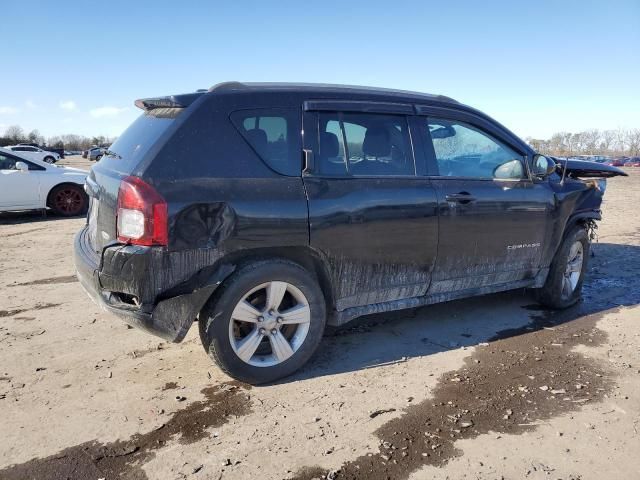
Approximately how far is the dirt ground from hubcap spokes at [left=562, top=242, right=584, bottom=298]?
260 mm

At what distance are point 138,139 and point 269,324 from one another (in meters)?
1.55

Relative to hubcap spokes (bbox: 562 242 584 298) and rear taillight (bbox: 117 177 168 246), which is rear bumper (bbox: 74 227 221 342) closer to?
rear taillight (bbox: 117 177 168 246)

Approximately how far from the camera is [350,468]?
104 inches

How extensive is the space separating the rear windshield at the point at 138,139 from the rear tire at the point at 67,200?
8.39m

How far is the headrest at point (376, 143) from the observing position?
12.9 ft

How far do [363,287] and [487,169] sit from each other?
1669 mm

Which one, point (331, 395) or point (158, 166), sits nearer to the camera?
point (158, 166)

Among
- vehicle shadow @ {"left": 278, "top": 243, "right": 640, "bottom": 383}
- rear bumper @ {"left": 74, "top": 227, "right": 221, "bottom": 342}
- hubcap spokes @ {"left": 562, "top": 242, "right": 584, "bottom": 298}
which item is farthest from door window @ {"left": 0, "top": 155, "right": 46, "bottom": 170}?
hubcap spokes @ {"left": 562, "top": 242, "right": 584, "bottom": 298}

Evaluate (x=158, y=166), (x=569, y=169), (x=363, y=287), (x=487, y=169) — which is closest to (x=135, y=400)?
(x=158, y=166)

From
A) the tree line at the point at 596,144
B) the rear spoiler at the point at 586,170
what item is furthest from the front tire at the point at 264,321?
the tree line at the point at 596,144

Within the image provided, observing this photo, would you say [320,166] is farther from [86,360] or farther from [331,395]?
[86,360]

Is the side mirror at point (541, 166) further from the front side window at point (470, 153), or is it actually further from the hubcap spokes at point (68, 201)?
the hubcap spokes at point (68, 201)

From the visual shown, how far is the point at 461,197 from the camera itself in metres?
4.20

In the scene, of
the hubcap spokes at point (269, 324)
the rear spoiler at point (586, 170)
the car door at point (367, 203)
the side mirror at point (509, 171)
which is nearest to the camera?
the hubcap spokes at point (269, 324)
